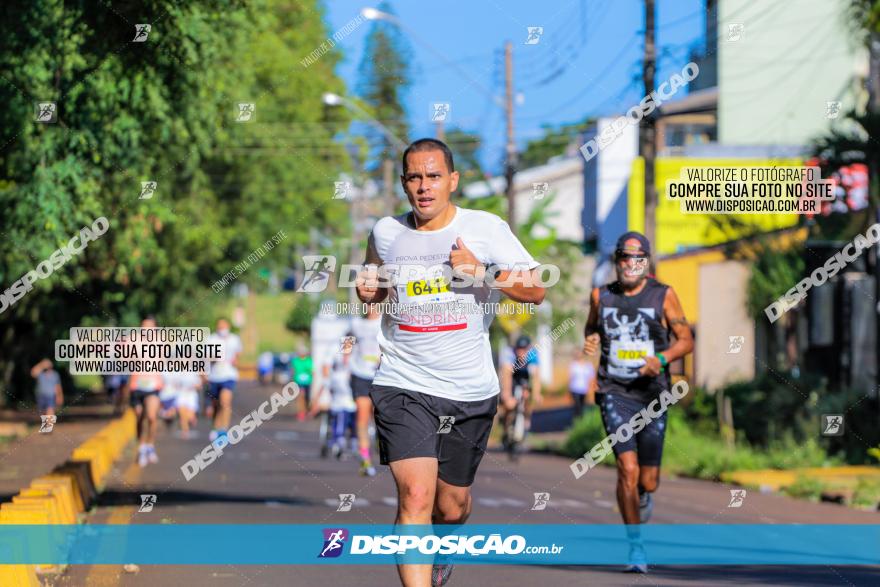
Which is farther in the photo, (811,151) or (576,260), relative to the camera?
(576,260)

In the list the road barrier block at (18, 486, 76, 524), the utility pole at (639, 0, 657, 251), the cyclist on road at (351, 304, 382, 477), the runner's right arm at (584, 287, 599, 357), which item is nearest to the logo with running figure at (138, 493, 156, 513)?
the road barrier block at (18, 486, 76, 524)

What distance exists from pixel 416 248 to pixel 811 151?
51.9 feet

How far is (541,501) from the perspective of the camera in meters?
14.6

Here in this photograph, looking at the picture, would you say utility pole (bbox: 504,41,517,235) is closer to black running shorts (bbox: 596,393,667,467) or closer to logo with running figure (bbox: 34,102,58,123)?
logo with running figure (bbox: 34,102,58,123)

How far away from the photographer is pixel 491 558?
10141mm

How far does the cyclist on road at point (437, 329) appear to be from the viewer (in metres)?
6.69

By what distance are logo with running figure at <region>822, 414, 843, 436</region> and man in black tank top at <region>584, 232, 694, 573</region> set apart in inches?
391

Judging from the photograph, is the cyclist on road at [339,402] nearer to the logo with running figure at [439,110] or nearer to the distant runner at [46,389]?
the logo with running figure at [439,110]

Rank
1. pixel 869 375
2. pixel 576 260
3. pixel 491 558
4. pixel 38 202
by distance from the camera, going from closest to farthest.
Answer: pixel 491 558, pixel 38 202, pixel 869 375, pixel 576 260

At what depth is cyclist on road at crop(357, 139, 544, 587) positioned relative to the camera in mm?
6688

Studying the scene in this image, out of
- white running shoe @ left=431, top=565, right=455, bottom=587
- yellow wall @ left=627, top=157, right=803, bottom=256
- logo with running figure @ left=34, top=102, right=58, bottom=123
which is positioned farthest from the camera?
yellow wall @ left=627, top=157, right=803, bottom=256

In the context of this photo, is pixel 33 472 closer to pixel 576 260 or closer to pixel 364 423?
pixel 364 423

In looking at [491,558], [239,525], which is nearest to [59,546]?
[239,525]

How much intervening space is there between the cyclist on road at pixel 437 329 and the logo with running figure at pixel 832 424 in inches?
523
